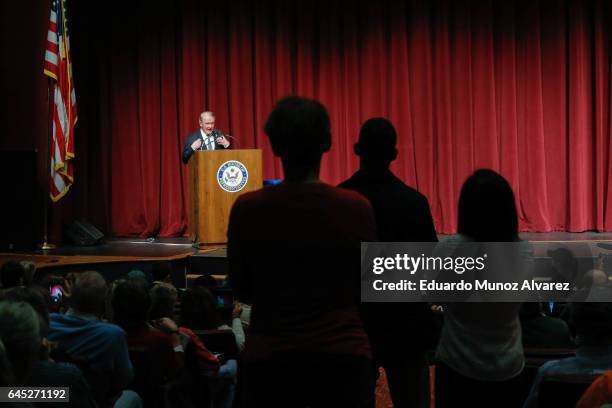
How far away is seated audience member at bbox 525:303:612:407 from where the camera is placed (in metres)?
2.19

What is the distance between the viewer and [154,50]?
380 inches

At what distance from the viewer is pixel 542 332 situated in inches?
110

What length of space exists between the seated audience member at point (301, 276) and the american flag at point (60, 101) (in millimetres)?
6613

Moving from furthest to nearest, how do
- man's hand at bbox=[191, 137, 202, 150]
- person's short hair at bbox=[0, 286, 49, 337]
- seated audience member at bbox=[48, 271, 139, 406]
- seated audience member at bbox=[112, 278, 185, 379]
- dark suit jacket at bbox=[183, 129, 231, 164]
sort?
dark suit jacket at bbox=[183, 129, 231, 164] < man's hand at bbox=[191, 137, 202, 150] < seated audience member at bbox=[112, 278, 185, 379] < seated audience member at bbox=[48, 271, 139, 406] < person's short hair at bbox=[0, 286, 49, 337]

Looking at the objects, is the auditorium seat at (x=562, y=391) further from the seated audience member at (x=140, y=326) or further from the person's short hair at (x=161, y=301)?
Result: the person's short hair at (x=161, y=301)

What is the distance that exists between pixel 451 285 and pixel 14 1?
25.1 feet

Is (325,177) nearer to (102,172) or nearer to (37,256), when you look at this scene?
(102,172)

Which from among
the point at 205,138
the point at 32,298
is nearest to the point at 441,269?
the point at 32,298

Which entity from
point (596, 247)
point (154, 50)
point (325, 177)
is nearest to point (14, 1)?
point (154, 50)

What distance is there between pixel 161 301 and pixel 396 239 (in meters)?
1.52

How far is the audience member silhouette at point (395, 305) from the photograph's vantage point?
2092mm

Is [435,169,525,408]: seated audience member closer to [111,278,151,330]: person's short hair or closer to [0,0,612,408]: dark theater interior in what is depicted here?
[0,0,612,408]: dark theater interior

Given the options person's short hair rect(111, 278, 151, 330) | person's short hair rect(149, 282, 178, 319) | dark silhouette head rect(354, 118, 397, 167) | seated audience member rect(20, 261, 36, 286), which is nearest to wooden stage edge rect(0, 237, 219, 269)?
seated audience member rect(20, 261, 36, 286)

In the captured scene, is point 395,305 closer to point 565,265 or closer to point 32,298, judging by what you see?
point 32,298
